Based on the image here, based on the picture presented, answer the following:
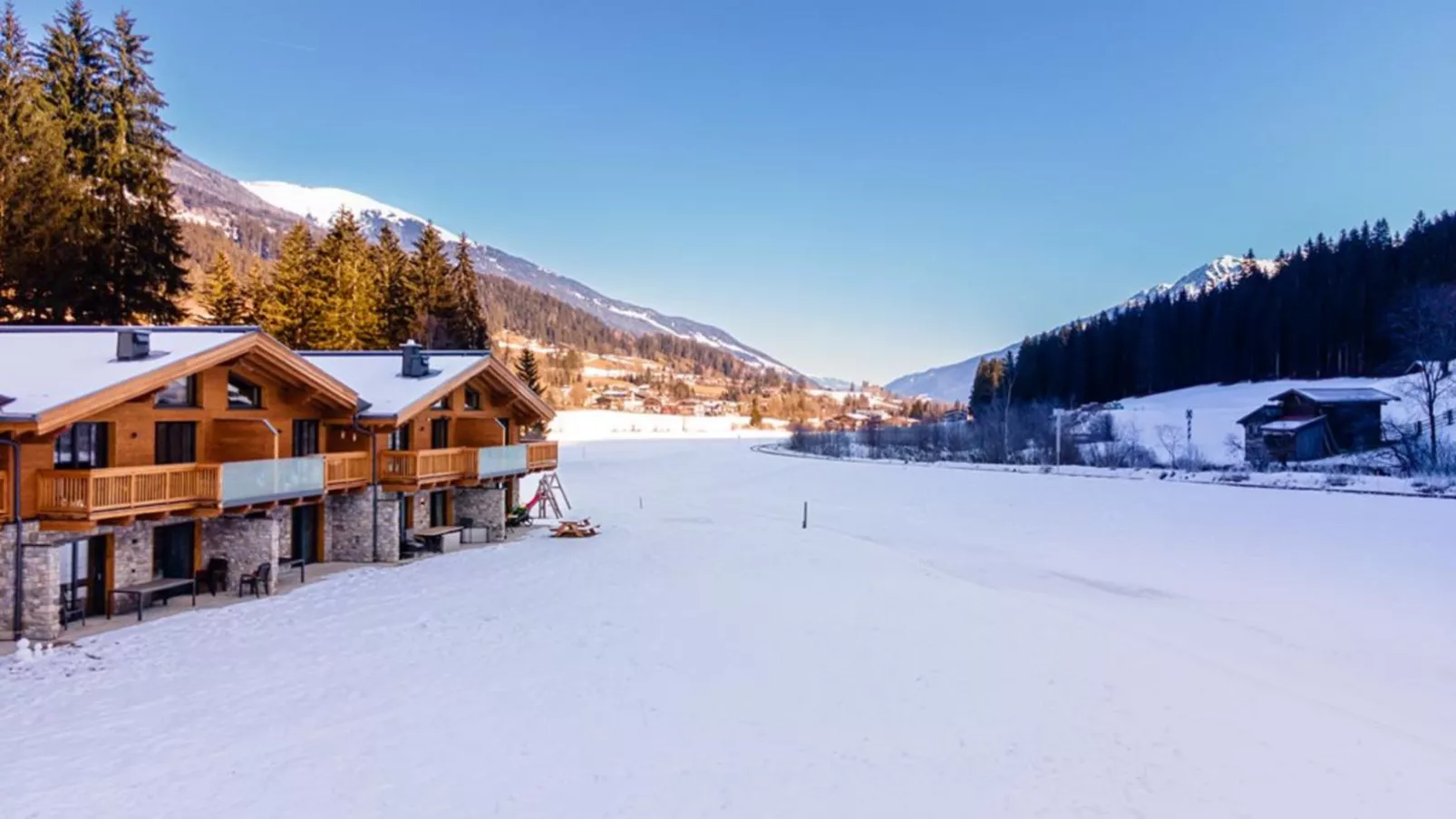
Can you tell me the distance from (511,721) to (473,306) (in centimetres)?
4436

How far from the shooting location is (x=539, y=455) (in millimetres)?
28578

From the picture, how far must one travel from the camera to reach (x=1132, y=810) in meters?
8.07

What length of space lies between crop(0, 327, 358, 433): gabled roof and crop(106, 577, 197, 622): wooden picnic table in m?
3.32

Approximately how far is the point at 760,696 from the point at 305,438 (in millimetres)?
14094

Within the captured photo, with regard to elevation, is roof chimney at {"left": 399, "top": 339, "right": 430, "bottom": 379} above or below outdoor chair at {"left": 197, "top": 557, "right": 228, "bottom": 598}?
above

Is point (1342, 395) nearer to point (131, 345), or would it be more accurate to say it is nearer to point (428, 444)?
point (428, 444)

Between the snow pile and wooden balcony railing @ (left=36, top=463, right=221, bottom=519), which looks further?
the snow pile

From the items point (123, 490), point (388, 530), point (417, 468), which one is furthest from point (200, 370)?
point (388, 530)

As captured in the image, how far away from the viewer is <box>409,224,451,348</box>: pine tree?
4584 cm

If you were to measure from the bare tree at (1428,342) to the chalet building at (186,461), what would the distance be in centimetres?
4736

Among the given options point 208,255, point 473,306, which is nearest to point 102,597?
point 473,306

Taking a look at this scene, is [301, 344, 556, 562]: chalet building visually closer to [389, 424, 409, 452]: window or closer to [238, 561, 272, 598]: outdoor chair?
[389, 424, 409, 452]: window

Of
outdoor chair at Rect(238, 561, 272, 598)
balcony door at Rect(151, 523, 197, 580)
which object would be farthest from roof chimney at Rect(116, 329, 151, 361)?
outdoor chair at Rect(238, 561, 272, 598)

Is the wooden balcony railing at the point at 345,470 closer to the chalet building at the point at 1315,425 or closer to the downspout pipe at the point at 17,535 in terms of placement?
the downspout pipe at the point at 17,535
